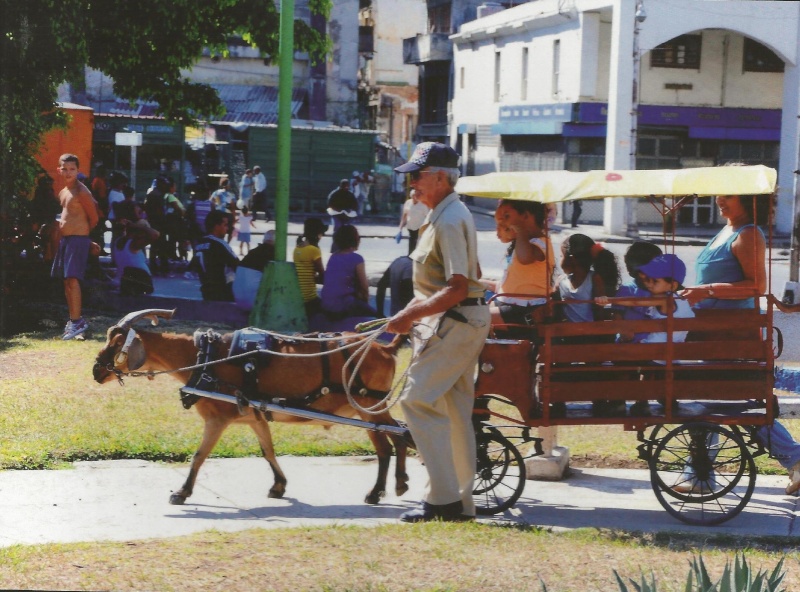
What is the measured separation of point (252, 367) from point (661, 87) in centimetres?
3459

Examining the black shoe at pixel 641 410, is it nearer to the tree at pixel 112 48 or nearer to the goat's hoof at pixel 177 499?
the goat's hoof at pixel 177 499

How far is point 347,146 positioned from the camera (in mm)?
39656

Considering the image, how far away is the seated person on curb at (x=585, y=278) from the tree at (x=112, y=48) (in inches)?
342

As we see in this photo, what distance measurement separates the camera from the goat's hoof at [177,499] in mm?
7227

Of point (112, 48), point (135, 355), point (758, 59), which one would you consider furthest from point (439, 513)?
point (758, 59)

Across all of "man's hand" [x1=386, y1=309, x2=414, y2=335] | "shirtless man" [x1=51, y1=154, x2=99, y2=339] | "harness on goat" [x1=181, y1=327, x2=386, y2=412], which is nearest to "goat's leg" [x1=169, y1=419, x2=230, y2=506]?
"harness on goat" [x1=181, y1=327, x2=386, y2=412]

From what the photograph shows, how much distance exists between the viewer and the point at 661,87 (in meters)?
39.9

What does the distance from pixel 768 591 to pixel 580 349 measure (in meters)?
2.87

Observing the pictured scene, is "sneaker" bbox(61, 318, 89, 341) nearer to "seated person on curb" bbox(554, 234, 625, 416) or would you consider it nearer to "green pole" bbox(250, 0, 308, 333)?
"green pole" bbox(250, 0, 308, 333)

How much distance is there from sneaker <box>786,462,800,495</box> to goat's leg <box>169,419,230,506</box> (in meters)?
3.47

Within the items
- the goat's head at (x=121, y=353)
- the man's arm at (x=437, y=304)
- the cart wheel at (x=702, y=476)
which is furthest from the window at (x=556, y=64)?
the man's arm at (x=437, y=304)

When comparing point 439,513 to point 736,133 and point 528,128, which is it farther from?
point 528,128

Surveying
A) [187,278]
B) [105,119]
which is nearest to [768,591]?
[187,278]

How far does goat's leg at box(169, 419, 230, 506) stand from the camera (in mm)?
7230
